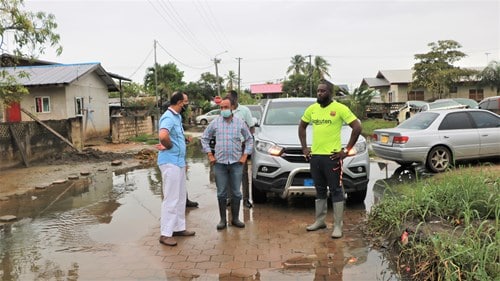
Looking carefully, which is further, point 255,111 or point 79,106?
point 79,106

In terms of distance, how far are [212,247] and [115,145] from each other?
1537 cm

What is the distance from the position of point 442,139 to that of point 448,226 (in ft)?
18.3

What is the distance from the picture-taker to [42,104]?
20734mm

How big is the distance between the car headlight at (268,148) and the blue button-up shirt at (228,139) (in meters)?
0.71

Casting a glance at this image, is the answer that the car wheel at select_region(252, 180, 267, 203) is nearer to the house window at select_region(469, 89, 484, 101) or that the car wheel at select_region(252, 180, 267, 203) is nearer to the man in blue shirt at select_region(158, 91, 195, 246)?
the man in blue shirt at select_region(158, 91, 195, 246)

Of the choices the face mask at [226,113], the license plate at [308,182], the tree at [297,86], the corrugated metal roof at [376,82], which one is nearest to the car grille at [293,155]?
the license plate at [308,182]

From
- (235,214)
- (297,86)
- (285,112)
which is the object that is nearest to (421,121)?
(285,112)

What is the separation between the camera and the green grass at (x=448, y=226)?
3.67 metres

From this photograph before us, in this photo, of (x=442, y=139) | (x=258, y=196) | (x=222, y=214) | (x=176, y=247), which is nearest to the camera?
(x=176, y=247)

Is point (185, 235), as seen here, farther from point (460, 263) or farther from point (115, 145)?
point (115, 145)

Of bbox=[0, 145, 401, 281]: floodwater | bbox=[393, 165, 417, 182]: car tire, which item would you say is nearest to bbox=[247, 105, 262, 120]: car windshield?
bbox=[393, 165, 417, 182]: car tire

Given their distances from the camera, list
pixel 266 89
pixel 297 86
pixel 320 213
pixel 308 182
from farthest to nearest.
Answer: pixel 266 89 < pixel 297 86 < pixel 308 182 < pixel 320 213

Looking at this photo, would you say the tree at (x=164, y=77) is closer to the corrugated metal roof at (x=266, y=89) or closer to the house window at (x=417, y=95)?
the corrugated metal roof at (x=266, y=89)

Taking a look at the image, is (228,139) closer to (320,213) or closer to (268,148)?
(268,148)
